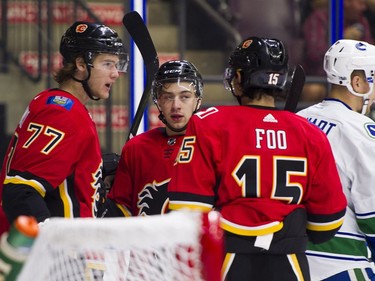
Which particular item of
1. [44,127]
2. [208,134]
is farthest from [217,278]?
[44,127]

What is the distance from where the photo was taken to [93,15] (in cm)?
604

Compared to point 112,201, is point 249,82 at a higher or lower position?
higher

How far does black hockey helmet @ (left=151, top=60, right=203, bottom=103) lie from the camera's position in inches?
148

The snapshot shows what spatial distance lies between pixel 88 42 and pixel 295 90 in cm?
92

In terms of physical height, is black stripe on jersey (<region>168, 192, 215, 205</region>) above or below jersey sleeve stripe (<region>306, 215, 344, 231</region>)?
above

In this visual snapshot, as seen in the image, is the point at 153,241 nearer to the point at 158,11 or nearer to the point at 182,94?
the point at 182,94

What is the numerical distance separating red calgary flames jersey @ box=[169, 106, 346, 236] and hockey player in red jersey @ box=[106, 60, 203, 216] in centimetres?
58

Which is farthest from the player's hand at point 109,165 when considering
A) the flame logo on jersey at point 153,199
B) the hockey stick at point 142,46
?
the hockey stick at point 142,46

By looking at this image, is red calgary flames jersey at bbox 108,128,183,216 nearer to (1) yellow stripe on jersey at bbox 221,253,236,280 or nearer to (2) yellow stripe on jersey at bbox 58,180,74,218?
(2) yellow stripe on jersey at bbox 58,180,74,218

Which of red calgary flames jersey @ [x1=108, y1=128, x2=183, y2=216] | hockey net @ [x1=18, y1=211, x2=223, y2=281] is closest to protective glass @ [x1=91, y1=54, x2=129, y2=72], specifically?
red calgary flames jersey @ [x1=108, y1=128, x2=183, y2=216]

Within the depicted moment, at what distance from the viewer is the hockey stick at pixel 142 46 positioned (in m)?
4.26

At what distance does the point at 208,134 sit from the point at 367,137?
27.6 inches

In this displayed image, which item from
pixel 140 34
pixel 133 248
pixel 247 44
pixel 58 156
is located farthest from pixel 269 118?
pixel 140 34

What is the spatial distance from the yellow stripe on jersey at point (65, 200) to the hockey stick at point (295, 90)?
3.46ft
